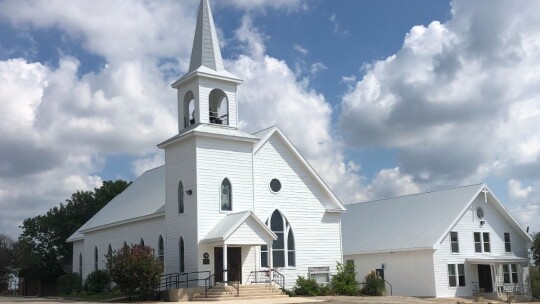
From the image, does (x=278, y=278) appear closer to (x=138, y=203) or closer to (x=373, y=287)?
(x=373, y=287)

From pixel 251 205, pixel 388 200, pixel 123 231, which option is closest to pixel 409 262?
pixel 388 200

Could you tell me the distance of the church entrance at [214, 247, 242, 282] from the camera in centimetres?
3466

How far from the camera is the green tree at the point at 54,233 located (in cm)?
6062

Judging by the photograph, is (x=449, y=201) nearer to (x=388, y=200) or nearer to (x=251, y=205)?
(x=388, y=200)

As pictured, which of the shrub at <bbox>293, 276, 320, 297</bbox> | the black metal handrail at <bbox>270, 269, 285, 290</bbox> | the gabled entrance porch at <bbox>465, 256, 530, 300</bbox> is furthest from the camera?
the gabled entrance porch at <bbox>465, 256, 530, 300</bbox>

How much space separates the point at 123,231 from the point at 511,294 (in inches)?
1013

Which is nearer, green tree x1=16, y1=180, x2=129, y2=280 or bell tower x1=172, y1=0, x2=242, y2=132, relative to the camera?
bell tower x1=172, y1=0, x2=242, y2=132

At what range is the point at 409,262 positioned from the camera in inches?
1727

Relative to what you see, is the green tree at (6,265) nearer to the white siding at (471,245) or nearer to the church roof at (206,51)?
the church roof at (206,51)

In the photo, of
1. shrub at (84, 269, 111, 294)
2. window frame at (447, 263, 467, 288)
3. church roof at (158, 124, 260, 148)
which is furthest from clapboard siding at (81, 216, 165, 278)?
window frame at (447, 263, 467, 288)

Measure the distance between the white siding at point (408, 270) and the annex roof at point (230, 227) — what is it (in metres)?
12.5

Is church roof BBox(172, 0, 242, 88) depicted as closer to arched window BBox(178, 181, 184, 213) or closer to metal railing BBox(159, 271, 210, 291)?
arched window BBox(178, 181, 184, 213)

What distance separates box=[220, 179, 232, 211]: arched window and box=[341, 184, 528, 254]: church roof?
13.7 m

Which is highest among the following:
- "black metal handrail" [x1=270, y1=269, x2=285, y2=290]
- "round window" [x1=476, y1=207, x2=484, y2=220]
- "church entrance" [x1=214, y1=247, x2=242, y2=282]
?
"round window" [x1=476, y1=207, x2=484, y2=220]
